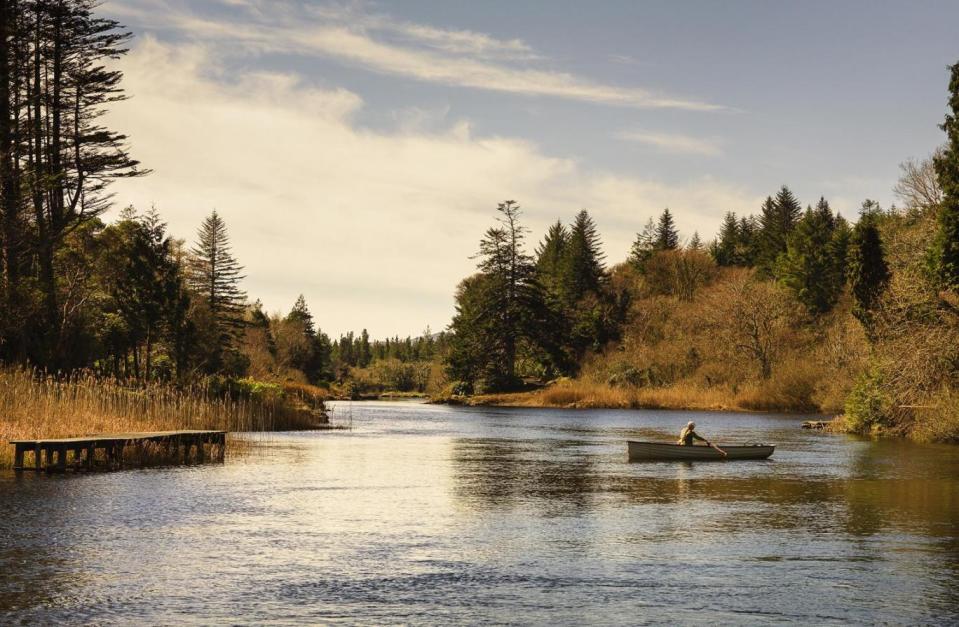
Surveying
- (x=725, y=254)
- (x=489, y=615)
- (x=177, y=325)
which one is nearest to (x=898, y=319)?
(x=489, y=615)

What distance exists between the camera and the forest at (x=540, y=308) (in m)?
46.2

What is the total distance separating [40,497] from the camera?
2553cm

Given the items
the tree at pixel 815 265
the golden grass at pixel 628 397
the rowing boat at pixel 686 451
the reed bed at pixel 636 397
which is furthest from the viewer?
the tree at pixel 815 265

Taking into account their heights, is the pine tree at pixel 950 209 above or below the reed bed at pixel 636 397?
above

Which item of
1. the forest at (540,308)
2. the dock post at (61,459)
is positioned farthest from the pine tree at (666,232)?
the dock post at (61,459)

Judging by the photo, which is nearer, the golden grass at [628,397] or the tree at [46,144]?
the tree at [46,144]

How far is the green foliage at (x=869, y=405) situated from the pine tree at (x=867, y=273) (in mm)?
2976

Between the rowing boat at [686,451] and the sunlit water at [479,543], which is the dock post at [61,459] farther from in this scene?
the rowing boat at [686,451]

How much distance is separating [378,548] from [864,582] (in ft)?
30.6

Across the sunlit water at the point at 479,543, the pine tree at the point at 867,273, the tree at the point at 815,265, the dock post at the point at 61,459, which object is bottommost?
the sunlit water at the point at 479,543

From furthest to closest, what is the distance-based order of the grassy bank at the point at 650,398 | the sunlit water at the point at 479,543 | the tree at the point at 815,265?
the tree at the point at 815,265 → the grassy bank at the point at 650,398 → the sunlit water at the point at 479,543

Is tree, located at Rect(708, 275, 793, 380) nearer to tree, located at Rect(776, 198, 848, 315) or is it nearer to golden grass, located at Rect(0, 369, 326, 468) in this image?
tree, located at Rect(776, 198, 848, 315)

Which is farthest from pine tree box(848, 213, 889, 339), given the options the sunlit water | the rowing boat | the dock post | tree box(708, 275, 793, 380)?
the dock post

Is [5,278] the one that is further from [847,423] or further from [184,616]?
[847,423]
